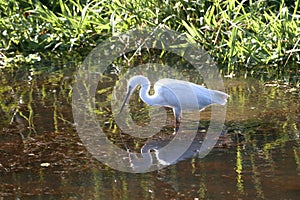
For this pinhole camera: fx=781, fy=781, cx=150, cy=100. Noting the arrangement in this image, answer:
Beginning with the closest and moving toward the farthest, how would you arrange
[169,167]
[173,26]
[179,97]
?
[169,167] < [179,97] < [173,26]

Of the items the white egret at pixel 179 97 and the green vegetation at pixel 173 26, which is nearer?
the white egret at pixel 179 97

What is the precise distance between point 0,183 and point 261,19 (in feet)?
11.0

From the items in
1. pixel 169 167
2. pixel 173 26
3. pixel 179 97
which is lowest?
pixel 169 167

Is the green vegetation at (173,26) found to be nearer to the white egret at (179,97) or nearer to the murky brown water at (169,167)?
the murky brown water at (169,167)

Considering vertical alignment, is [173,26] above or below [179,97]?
above

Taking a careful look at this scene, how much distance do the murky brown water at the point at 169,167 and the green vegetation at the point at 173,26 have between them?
0.73 metres

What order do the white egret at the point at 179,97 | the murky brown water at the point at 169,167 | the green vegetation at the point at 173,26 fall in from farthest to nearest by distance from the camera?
1. the green vegetation at the point at 173,26
2. the white egret at the point at 179,97
3. the murky brown water at the point at 169,167

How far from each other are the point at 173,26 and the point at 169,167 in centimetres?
284

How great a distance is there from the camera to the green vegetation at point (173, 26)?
6.39m

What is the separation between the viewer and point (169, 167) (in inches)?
166

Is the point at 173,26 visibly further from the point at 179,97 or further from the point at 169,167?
the point at 169,167

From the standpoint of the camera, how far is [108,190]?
3906 mm

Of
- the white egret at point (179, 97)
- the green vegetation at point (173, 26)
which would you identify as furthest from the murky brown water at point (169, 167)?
the green vegetation at point (173, 26)

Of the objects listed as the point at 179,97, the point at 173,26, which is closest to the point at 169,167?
the point at 179,97
